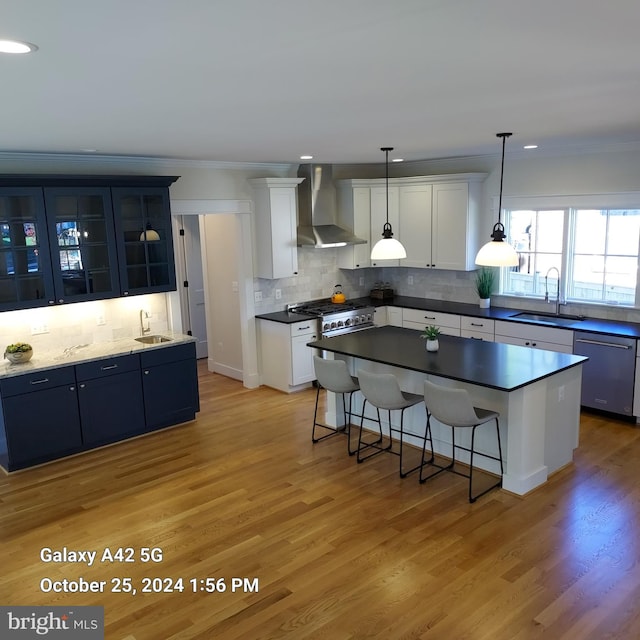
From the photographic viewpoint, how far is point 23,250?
205 inches

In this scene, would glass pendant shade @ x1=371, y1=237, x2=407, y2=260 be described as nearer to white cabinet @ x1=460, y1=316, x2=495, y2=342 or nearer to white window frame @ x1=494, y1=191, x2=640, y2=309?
white cabinet @ x1=460, y1=316, x2=495, y2=342

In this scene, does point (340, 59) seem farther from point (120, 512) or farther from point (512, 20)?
point (120, 512)

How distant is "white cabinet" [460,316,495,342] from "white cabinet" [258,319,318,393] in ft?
5.80

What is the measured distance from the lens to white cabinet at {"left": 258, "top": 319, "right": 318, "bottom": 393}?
6969 millimetres

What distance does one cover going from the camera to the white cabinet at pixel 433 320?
23.5ft

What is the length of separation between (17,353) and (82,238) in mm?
1188

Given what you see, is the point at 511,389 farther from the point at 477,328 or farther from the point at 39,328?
the point at 39,328

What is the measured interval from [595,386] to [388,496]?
2738mm

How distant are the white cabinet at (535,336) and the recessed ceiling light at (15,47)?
5.45 meters

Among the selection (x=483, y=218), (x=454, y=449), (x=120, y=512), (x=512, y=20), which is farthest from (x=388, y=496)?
(x=483, y=218)

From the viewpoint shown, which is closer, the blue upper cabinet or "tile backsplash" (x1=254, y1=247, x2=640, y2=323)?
the blue upper cabinet

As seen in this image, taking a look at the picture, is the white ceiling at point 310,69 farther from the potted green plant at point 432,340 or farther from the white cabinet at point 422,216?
the white cabinet at point 422,216

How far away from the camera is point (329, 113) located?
356 cm

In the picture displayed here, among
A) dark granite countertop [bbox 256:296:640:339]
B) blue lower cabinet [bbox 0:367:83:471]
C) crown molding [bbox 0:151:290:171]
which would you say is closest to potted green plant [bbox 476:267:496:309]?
dark granite countertop [bbox 256:296:640:339]
